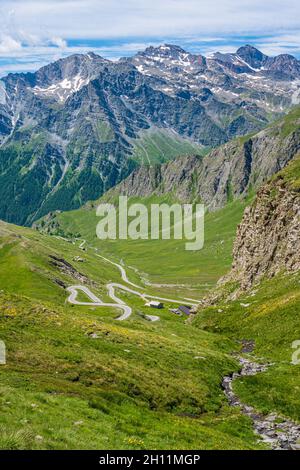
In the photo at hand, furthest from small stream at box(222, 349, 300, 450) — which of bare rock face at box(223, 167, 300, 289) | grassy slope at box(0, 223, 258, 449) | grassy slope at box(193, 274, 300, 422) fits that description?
bare rock face at box(223, 167, 300, 289)

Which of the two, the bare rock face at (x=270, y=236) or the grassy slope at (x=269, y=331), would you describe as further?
the bare rock face at (x=270, y=236)

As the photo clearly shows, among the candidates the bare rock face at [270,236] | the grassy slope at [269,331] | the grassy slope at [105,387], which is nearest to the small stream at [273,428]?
the grassy slope at [269,331]

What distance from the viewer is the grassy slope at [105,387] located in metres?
29.5

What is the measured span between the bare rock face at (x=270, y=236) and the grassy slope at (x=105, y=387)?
110ft

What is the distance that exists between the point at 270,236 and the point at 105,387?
78.5 meters

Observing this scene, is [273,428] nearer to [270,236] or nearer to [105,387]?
[105,387]

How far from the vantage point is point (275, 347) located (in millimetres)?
67938

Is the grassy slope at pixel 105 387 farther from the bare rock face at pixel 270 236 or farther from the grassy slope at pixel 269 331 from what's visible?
the bare rock face at pixel 270 236

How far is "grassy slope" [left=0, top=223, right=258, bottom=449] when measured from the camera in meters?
29.5

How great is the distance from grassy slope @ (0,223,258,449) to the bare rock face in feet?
110

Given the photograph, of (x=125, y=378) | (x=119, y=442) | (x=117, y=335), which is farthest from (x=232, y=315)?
(x=119, y=442)

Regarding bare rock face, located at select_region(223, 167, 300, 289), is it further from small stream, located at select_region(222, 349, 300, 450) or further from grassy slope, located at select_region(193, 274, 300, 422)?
small stream, located at select_region(222, 349, 300, 450)

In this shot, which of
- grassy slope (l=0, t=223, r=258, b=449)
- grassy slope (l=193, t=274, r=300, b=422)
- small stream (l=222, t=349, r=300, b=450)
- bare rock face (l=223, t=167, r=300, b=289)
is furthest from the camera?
bare rock face (l=223, t=167, r=300, b=289)
